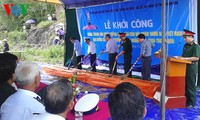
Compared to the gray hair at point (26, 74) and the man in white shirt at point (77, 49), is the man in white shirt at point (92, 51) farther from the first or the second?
the gray hair at point (26, 74)

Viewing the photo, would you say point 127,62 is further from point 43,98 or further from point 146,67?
point 43,98

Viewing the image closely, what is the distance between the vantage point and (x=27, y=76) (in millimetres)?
1762

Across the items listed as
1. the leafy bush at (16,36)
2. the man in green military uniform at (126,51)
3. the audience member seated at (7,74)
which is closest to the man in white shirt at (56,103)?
the audience member seated at (7,74)

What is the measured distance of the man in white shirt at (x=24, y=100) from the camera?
163 centimetres

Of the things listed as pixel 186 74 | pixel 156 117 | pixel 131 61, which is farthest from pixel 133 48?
pixel 156 117

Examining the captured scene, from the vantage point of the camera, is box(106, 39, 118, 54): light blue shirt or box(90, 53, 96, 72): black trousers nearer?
box(106, 39, 118, 54): light blue shirt

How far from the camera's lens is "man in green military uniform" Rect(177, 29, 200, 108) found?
4.23 metres

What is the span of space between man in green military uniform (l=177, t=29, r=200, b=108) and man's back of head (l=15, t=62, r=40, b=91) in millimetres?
3092

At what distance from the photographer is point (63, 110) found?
135 cm

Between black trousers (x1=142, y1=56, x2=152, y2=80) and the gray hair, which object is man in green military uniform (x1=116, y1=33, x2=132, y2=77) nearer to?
black trousers (x1=142, y1=56, x2=152, y2=80)

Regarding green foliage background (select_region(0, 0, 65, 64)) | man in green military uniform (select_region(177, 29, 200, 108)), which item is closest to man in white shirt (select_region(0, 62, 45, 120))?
man in green military uniform (select_region(177, 29, 200, 108))

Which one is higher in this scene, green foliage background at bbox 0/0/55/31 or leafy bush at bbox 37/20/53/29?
green foliage background at bbox 0/0/55/31

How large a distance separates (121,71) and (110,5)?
214cm

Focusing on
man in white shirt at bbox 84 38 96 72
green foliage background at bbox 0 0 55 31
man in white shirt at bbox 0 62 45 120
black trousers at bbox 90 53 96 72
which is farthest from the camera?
green foliage background at bbox 0 0 55 31
